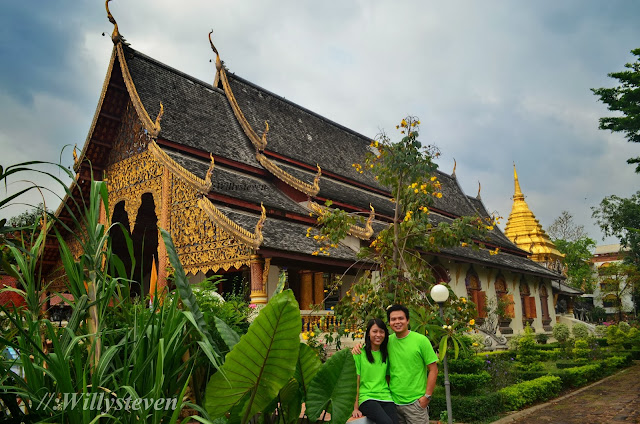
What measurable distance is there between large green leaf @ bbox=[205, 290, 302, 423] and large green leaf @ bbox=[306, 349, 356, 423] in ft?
1.31

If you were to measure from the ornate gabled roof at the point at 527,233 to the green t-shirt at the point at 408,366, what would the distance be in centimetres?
2418

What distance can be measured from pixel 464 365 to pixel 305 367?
6050mm

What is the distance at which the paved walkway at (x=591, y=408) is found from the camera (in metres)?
7.23

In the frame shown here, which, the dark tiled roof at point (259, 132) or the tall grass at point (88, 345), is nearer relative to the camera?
the tall grass at point (88, 345)

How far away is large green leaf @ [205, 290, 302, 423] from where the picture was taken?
95.2 inches

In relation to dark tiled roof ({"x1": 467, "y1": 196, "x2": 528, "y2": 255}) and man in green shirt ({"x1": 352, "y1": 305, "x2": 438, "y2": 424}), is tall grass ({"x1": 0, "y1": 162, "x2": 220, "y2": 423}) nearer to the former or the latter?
man in green shirt ({"x1": 352, "y1": 305, "x2": 438, "y2": 424})

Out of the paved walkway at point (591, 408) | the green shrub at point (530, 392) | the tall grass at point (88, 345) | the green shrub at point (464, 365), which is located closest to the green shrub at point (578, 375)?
the paved walkway at point (591, 408)

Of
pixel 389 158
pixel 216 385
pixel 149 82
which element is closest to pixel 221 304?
pixel 216 385

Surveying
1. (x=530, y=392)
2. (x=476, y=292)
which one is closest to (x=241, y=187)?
(x=530, y=392)

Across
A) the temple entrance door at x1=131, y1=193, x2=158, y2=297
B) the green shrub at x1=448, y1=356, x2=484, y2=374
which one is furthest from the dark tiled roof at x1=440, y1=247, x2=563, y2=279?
the temple entrance door at x1=131, y1=193, x2=158, y2=297

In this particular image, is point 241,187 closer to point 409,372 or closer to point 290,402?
point 409,372

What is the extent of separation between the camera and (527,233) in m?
28.5

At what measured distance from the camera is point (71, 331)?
230cm

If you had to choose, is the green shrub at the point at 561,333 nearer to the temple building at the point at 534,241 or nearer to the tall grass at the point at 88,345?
the temple building at the point at 534,241
